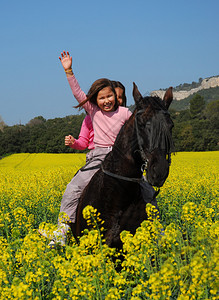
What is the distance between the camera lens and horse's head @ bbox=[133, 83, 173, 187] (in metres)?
2.54

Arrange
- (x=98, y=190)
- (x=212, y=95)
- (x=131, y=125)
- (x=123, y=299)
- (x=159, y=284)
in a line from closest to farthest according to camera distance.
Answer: (x=159, y=284) < (x=123, y=299) < (x=131, y=125) < (x=98, y=190) < (x=212, y=95)

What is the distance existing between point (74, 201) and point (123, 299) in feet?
4.81

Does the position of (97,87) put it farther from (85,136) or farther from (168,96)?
(168,96)

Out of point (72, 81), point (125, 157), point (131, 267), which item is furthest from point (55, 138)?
point (131, 267)

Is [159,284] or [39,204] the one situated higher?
[159,284]

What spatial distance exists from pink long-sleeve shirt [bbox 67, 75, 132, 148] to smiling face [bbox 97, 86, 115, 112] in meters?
0.08

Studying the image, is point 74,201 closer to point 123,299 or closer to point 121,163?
point 121,163

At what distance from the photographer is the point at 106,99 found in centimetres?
363

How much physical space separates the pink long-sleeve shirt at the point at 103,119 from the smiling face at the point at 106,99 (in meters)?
0.08

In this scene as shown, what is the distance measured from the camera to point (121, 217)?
3182mm

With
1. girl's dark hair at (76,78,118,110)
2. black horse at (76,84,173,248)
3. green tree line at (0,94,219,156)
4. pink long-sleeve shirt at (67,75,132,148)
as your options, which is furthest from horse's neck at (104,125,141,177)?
green tree line at (0,94,219,156)

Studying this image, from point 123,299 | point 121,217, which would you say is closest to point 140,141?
point 121,217

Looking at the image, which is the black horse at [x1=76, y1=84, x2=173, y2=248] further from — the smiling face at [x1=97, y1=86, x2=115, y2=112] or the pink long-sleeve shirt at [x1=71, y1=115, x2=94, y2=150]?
the pink long-sleeve shirt at [x1=71, y1=115, x2=94, y2=150]

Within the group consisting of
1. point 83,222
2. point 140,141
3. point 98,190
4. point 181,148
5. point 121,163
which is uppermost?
point 140,141
